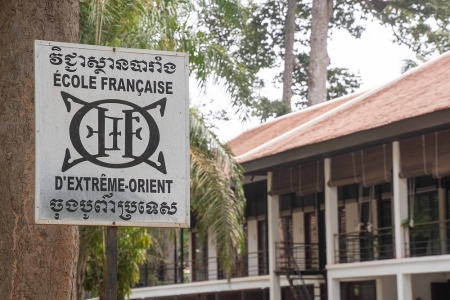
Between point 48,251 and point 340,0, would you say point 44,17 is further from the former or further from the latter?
point 340,0

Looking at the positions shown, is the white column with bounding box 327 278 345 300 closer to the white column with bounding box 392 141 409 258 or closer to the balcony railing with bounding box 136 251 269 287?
the white column with bounding box 392 141 409 258

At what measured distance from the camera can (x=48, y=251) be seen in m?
3.97

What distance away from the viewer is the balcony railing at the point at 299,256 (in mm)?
21688

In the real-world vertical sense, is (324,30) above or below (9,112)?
above

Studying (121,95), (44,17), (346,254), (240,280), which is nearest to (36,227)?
(121,95)

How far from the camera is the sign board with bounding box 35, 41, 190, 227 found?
3.76m

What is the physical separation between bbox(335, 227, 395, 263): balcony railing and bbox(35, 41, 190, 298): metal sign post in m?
15.5

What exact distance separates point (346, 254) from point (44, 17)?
17629 mm

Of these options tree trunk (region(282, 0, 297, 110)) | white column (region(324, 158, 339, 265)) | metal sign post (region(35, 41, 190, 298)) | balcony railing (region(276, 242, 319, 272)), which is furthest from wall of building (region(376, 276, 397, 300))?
metal sign post (region(35, 41, 190, 298))

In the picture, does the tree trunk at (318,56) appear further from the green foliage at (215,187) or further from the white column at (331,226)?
the green foliage at (215,187)

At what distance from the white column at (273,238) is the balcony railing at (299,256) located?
15 cm

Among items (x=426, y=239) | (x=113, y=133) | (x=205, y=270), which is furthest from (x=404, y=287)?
(x=113, y=133)

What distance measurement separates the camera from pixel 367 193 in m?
21.8

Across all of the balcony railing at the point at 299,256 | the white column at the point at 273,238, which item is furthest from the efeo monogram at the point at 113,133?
the white column at the point at 273,238
